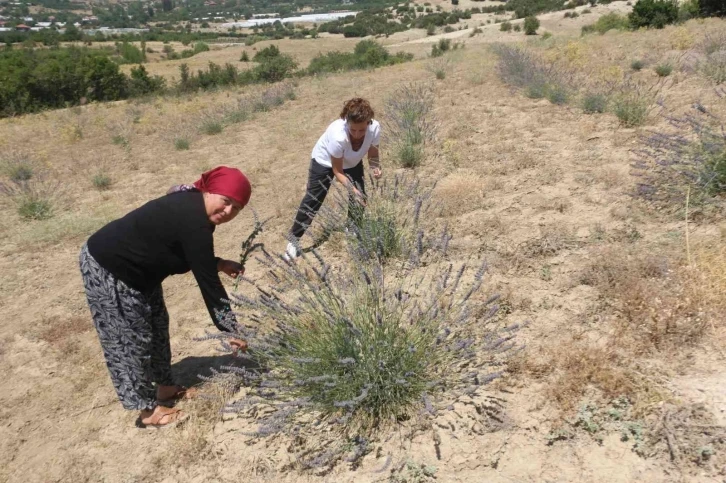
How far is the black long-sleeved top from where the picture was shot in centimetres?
213

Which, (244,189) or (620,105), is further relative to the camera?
(620,105)

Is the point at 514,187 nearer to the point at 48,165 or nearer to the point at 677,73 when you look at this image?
the point at 677,73

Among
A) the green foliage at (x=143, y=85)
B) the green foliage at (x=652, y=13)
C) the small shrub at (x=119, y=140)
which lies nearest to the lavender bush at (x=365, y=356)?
the small shrub at (x=119, y=140)

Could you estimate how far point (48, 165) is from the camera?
9289mm

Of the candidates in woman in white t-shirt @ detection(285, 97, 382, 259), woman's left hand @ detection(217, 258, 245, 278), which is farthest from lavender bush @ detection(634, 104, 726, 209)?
woman's left hand @ detection(217, 258, 245, 278)

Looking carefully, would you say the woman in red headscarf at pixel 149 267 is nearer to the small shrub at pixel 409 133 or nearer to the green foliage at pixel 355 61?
the small shrub at pixel 409 133

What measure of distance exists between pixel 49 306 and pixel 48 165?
251 inches

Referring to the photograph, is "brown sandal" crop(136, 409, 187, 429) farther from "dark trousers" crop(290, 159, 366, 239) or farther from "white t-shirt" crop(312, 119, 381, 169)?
"white t-shirt" crop(312, 119, 381, 169)

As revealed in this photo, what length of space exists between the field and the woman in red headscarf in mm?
394

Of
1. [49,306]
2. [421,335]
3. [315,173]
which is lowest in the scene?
[49,306]

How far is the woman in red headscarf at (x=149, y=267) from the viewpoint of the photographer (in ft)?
7.01

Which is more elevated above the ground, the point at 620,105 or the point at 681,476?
the point at 620,105

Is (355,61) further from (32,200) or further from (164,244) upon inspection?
(164,244)

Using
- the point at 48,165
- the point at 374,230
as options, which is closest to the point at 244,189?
the point at 374,230
